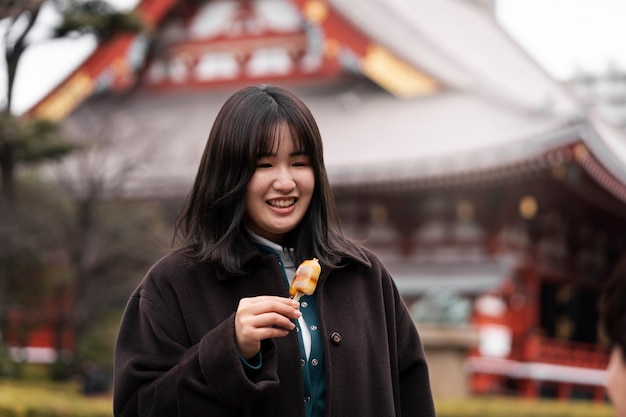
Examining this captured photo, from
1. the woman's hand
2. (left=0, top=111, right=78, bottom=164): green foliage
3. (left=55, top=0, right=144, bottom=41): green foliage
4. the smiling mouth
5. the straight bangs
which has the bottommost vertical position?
the woman's hand

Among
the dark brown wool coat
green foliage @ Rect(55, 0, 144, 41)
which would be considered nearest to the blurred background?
green foliage @ Rect(55, 0, 144, 41)

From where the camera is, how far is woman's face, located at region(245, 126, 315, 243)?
251cm

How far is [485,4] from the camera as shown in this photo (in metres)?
28.9

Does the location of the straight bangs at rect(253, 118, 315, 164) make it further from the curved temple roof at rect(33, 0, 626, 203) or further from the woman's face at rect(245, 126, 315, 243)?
the curved temple roof at rect(33, 0, 626, 203)

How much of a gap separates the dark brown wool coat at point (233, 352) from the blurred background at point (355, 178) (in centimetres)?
745

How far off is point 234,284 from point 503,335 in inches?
563

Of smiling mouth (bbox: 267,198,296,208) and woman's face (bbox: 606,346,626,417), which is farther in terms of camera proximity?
smiling mouth (bbox: 267,198,296,208)

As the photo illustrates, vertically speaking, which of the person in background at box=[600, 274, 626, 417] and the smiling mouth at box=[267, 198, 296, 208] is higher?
the smiling mouth at box=[267, 198, 296, 208]

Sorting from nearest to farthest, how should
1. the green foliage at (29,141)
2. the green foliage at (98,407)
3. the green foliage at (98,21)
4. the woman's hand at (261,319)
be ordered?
the woman's hand at (261,319) → the green foliage at (98,407) → the green foliage at (29,141) → the green foliage at (98,21)

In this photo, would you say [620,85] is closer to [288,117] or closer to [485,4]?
[485,4]

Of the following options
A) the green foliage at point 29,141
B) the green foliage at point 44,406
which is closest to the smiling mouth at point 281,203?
the green foliage at point 44,406

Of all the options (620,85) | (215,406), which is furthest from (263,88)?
(620,85)

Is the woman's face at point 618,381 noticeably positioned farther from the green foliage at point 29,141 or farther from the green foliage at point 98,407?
the green foliage at point 29,141

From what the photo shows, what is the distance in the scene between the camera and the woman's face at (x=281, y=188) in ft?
8.22
